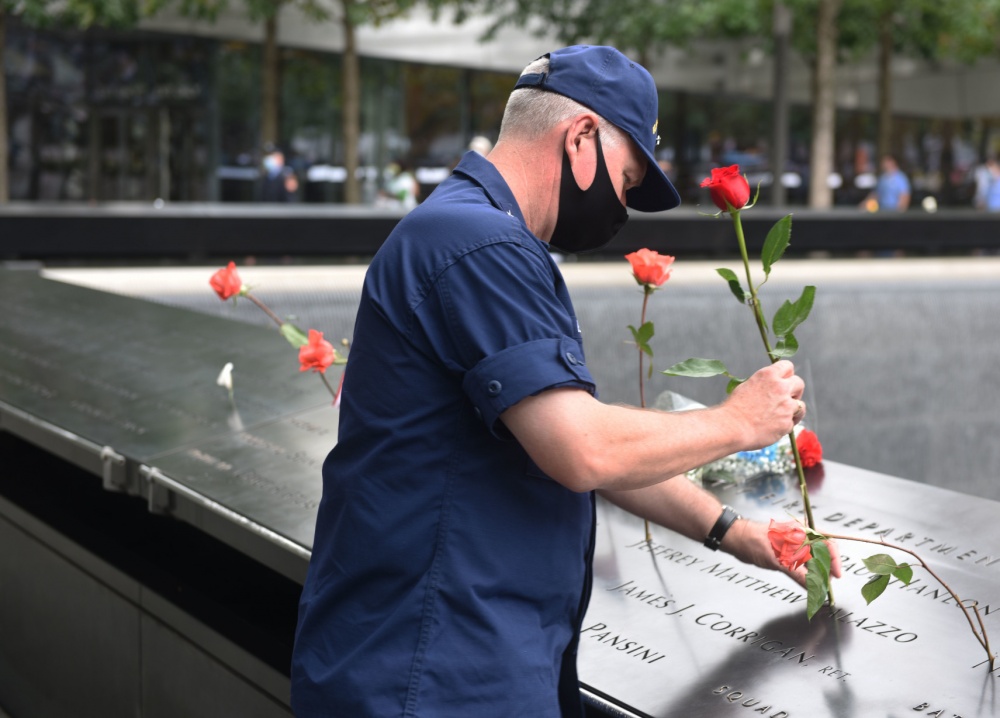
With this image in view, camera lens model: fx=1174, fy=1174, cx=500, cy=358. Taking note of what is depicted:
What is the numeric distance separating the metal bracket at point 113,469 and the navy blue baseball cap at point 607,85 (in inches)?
72.3

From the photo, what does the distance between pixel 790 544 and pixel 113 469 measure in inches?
76.3

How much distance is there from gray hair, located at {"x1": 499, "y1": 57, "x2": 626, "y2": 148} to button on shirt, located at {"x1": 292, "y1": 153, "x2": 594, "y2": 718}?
107 mm

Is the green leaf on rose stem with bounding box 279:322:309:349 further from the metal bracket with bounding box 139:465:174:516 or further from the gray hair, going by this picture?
the gray hair

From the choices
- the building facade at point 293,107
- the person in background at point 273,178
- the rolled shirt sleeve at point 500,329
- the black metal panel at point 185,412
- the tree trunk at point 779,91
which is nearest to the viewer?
the rolled shirt sleeve at point 500,329

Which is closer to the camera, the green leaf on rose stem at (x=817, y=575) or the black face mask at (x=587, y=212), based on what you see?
the black face mask at (x=587, y=212)

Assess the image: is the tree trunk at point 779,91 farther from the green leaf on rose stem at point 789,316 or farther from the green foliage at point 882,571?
the green foliage at point 882,571

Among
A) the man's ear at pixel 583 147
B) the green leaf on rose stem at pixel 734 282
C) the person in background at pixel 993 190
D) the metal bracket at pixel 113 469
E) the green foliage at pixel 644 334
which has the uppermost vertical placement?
the man's ear at pixel 583 147

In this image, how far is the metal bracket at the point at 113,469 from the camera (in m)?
3.08

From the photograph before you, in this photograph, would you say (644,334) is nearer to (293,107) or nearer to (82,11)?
(82,11)

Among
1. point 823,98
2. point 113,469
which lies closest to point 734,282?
point 113,469

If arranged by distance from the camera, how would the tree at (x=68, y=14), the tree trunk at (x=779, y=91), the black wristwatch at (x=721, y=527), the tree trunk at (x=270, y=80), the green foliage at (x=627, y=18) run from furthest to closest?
the tree trunk at (x=270, y=80) < the green foliage at (x=627, y=18) < the tree trunk at (x=779, y=91) < the tree at (x=68, y=14) < the black wristwatch at (x=721, y=527)

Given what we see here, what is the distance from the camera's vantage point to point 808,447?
116 inches

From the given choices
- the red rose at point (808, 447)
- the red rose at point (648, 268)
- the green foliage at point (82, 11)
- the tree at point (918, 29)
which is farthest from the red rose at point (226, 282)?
the tree at point (918, 29)

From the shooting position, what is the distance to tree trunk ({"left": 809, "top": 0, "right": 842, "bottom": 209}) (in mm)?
20016
